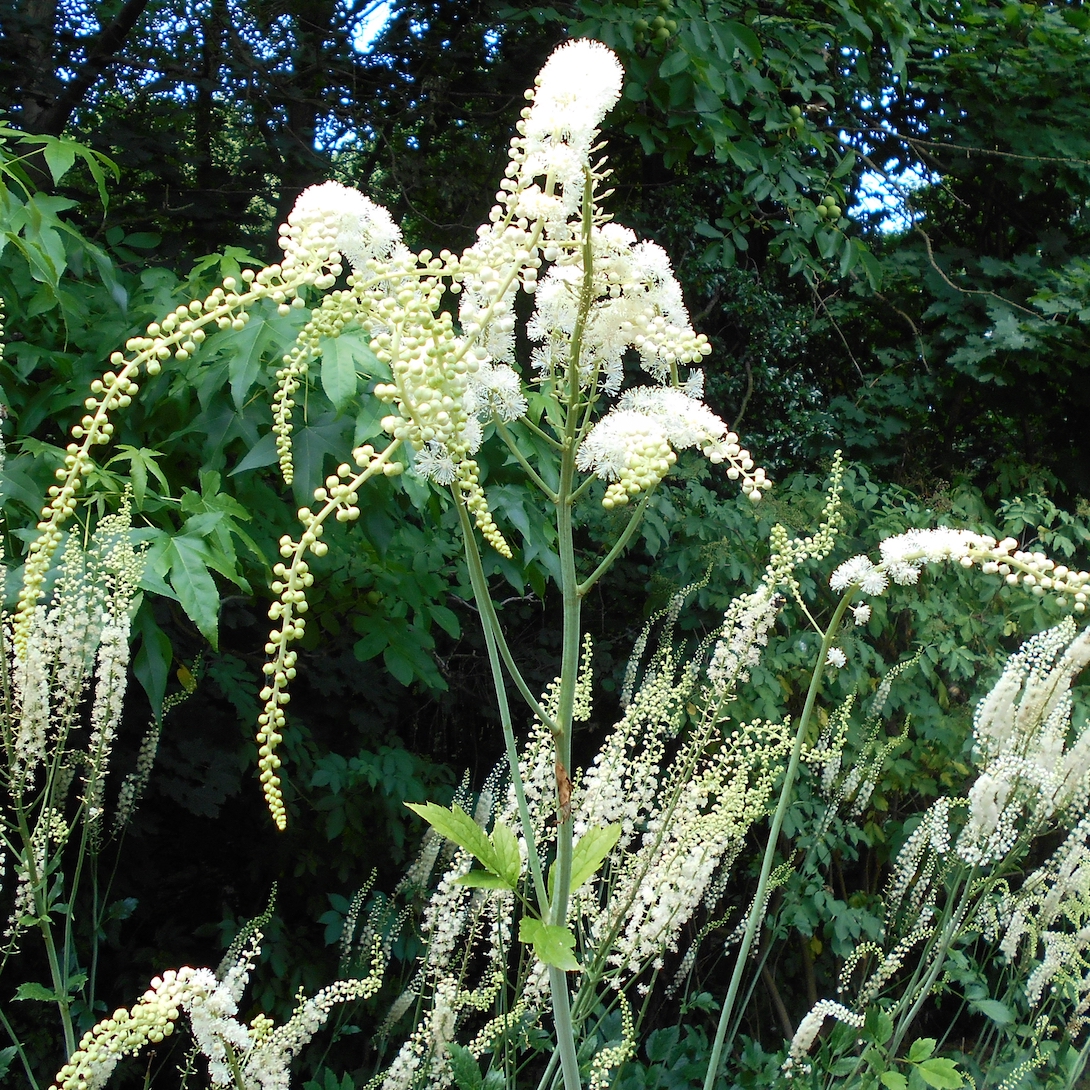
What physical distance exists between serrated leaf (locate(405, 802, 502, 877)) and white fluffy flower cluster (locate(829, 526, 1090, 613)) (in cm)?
46

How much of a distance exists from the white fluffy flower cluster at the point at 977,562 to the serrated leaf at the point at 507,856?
1.46ft

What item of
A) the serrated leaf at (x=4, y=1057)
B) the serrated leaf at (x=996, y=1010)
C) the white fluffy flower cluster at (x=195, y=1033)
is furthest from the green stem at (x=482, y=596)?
the serrated leaf at (x=996, y=1010)

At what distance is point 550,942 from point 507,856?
120 mm

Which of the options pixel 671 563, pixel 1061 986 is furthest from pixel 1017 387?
pixel 1061 986

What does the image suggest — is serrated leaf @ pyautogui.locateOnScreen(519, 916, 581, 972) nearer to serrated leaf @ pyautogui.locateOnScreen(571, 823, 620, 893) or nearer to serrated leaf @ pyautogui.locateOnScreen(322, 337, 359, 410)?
serrated leaf @ pyautogui.locateOnScreen(571, 823, 620, 893)

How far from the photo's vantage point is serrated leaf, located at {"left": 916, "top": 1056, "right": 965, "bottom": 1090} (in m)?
1.67

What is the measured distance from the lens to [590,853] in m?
0.99

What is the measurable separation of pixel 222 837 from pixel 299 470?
2.07 meters

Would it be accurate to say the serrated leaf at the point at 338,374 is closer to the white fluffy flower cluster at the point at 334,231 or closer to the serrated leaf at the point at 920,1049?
the white fluffy flower cluster at the point at 334,231

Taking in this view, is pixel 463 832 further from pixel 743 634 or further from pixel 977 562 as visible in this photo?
pixel 743 634

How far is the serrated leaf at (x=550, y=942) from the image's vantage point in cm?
80

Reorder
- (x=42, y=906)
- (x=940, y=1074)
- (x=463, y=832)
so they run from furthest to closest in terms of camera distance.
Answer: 1. (x=940, y=1074)
2. (x=42, y=906)
3. (x=463, y=832)

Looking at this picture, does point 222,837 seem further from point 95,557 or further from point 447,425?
point 447,425

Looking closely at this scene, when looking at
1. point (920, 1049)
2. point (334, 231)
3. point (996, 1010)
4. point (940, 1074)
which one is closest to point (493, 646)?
point (334, 231)
